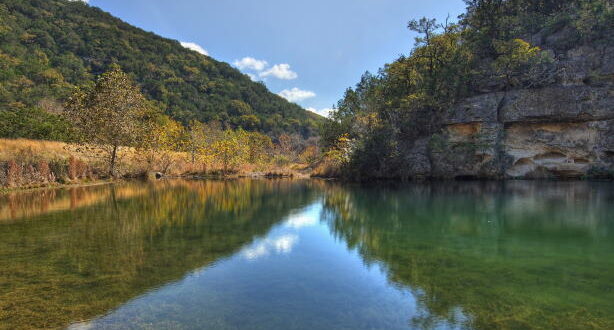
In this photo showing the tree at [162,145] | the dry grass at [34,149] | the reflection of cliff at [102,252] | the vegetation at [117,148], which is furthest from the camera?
the tree at [162,145]

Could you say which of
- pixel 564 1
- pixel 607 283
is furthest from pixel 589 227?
pixel 564 1

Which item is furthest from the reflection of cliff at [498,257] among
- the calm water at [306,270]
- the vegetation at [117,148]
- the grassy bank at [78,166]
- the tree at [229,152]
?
the tree at [229,152]

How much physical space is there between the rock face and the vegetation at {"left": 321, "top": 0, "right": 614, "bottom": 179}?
54.4 inches

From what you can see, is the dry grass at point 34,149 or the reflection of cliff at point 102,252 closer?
the reflection of cliff at point 102,252

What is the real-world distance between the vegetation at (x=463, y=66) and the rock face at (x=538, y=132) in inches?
54.4

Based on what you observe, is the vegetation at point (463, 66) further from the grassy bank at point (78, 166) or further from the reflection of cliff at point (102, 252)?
the reflection of cliff at point (102, 252)

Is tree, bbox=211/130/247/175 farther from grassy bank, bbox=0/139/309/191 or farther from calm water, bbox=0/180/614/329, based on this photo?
calm water, bbox=0/180/614/329

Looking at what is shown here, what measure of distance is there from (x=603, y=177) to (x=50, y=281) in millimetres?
34041

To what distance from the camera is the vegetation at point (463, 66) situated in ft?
94.3

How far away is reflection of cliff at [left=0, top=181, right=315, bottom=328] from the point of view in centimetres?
462

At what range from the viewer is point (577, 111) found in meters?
26.7

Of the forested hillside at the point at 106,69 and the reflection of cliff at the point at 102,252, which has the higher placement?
the forested hillside at the point at 106,69

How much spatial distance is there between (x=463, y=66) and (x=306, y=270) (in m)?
30.2

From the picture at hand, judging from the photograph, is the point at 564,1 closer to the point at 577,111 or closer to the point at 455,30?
the point at 455,30
